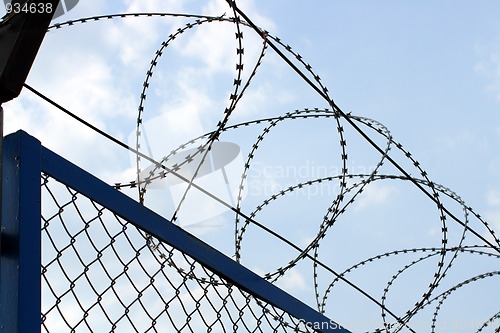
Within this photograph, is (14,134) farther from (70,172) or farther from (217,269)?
(217,269)

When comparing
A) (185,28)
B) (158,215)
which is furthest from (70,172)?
(185,28)

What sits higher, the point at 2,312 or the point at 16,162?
the point at 16,162

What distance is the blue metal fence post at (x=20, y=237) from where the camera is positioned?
6.89 ft

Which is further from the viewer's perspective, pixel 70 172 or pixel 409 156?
pixel 409 156

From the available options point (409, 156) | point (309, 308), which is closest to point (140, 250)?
point (309, 308)

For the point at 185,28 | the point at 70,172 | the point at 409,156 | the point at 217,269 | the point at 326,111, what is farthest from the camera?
the point at 409,156

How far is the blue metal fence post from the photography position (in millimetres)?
2102

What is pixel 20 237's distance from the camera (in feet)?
7.13

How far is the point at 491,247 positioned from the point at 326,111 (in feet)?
8.86

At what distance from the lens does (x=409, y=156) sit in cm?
596

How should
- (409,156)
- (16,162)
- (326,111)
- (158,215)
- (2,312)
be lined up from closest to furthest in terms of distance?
(2,312) < (16,162) < (158,215) < (326,111) < (409,156)

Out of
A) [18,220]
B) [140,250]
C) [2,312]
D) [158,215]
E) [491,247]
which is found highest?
[491,247]

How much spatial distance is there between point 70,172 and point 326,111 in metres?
3.22

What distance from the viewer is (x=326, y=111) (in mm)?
5547
